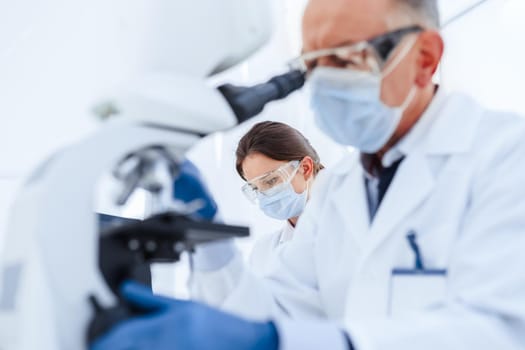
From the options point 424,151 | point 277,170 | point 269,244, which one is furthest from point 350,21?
point 269,244

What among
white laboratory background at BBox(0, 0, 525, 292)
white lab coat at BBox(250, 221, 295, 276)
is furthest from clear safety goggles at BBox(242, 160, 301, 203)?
white laboratory background at BBox(0, 0, 525, 292)

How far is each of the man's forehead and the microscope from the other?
0.63 ft

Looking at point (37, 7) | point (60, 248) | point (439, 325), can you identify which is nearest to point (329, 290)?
point (439, 325)

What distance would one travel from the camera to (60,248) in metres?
0.74

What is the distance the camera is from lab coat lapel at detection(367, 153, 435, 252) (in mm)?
1070

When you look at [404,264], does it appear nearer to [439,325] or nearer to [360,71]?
[439,325]

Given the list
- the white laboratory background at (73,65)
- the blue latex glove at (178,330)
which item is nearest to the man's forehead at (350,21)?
the white laboratory background at (73,65)

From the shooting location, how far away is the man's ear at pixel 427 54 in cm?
116

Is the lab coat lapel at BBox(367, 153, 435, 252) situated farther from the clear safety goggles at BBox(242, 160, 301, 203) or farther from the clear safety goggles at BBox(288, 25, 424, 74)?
the clear safety goggles at BBox(242, 160, 301, 203)

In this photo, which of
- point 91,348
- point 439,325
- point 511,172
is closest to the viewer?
point 91,348

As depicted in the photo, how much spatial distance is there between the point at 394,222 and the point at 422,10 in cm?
44

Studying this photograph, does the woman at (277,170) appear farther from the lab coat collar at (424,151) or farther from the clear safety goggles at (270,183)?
the lab coat collar at (424,151)

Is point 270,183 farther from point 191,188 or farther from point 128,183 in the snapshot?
point 128,183

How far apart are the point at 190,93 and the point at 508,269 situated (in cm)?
55
